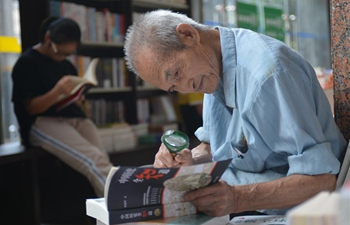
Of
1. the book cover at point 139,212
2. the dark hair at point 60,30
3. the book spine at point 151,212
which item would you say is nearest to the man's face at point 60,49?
the dark hair at point 60,30

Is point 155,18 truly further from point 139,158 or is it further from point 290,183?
point 139,158

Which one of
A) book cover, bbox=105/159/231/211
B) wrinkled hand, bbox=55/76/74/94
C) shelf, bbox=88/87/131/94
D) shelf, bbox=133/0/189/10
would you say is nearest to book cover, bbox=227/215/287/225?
book cover, bbox=105/159/231/211

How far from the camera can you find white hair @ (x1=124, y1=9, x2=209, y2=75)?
4.06ft

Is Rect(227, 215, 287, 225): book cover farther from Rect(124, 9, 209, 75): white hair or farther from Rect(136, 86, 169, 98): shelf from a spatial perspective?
Rect(136, 86, 169, 98): shelf

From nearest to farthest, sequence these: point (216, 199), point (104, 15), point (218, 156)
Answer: point (216, 199) < point (218, 156) < point (104, 15)

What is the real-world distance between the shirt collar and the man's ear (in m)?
0.08

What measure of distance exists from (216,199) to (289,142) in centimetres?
23

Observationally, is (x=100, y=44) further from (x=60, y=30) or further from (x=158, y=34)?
(x=158, y=34)

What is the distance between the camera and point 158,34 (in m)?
1.24

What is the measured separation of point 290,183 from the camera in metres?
1.11

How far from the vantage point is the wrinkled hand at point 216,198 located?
1.07 meters

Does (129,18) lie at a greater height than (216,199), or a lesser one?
greater

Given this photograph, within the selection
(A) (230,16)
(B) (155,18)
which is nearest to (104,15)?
(A) (230,16)

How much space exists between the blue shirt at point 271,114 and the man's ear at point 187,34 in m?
0.08
